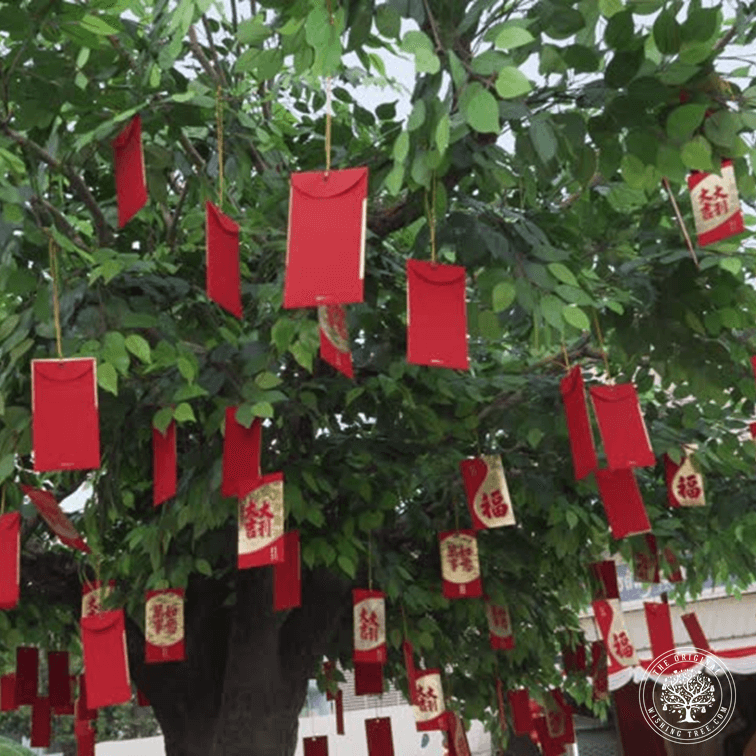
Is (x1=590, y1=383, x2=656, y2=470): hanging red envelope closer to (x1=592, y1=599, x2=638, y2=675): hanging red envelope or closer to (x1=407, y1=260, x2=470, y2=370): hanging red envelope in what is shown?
(x1=407, y1=260, x2=470, y2=370): hanging red envelope

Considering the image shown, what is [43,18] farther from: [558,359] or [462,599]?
[462,599]

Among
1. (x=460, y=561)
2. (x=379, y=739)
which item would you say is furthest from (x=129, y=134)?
(x=379, y=739)

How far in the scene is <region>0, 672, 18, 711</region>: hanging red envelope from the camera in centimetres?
820

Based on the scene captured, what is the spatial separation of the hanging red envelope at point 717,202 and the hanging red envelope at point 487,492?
2246 mm

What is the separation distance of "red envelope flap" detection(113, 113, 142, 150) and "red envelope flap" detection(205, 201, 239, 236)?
0.31 meters

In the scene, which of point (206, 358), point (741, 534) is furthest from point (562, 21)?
point (741, 534)

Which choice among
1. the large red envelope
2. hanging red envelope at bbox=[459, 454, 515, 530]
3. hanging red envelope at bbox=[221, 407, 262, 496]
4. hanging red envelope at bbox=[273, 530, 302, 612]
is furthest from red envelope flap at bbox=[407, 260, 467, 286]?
hanging red envelope at bbox=[273, 530, 302, 612]

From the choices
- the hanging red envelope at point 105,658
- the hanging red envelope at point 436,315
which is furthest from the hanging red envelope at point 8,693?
the hanging red envelope at point 436,315

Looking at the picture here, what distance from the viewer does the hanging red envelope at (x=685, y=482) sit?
256 inches

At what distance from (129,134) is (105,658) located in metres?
2.21

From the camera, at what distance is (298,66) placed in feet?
11.5

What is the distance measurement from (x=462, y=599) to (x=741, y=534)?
69.8 inches

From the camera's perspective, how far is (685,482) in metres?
6.51

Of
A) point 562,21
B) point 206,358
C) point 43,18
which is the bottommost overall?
point 206,358
